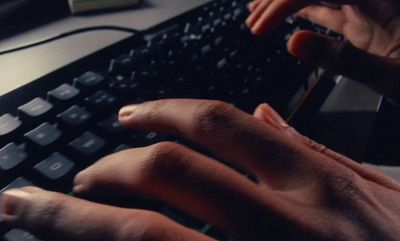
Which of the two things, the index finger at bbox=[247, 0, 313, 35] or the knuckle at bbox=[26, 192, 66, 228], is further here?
the index finger at bbox=[247, 0, 313, 35]

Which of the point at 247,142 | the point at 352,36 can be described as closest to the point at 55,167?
the point at 247,142

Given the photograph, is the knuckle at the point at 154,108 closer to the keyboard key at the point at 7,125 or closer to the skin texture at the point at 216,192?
the skin texture at the point at 216,192

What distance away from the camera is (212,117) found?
0.32 m

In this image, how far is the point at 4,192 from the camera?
32 cm

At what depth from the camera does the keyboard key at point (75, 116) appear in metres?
0.38

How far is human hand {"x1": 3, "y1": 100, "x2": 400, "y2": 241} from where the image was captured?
0.94ft

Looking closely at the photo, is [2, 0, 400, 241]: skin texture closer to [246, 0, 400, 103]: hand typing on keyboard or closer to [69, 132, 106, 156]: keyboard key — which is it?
[69, 132, 106, 156]: keyboard key

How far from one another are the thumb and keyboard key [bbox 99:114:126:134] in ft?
0.59

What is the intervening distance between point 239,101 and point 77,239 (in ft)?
0.73

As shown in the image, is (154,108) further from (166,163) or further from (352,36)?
(352,36)

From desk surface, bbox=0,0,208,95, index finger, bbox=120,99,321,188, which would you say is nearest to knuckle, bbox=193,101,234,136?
index finger, bbox=120,99,321,188

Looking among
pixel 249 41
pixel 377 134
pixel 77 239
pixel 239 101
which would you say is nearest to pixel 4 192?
pixel 77 239

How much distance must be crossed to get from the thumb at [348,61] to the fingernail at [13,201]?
10.7 inches

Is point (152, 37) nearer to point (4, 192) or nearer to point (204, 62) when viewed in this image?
point (204, 62)
